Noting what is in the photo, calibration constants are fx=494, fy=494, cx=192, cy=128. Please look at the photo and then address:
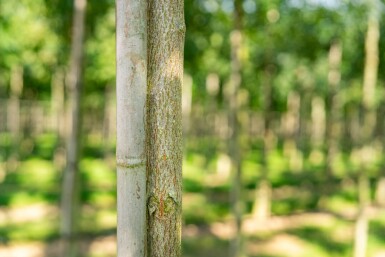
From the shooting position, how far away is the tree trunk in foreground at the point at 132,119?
5.96 feet

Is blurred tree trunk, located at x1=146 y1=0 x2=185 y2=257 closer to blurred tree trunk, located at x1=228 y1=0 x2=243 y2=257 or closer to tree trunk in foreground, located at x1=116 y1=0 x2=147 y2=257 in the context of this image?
tree trunk in foreground, located at x1=116 y1=0 x2=147 y2=257

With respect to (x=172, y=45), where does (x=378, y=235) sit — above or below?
below

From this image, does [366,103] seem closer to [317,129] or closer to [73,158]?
[73,158]

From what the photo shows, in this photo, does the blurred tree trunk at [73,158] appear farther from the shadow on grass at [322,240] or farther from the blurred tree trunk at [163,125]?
the shadow on grass at [322,240]

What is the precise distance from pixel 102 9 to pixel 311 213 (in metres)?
8.81

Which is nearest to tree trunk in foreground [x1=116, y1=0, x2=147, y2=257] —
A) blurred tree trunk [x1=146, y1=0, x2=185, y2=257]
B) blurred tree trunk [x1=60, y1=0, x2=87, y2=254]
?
blurred tree trunk [x1=146, y1=0, x2=185, y2=257]

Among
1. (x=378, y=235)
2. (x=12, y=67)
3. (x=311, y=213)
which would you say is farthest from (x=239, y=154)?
(x=12, y=67)

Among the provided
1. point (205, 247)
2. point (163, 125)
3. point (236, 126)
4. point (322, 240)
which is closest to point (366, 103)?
point (236, 126)

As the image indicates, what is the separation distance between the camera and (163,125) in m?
1.86

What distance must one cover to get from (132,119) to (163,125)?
4.7 inches

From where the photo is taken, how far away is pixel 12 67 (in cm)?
1898

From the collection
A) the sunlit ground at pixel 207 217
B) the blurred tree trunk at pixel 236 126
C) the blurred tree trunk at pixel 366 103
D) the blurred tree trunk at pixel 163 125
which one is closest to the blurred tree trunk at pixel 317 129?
the sunlit ground at pixel 207 217

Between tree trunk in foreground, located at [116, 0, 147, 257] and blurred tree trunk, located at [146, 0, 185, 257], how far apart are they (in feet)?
0.14

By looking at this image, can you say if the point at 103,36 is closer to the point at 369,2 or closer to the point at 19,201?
the point at 19,201
